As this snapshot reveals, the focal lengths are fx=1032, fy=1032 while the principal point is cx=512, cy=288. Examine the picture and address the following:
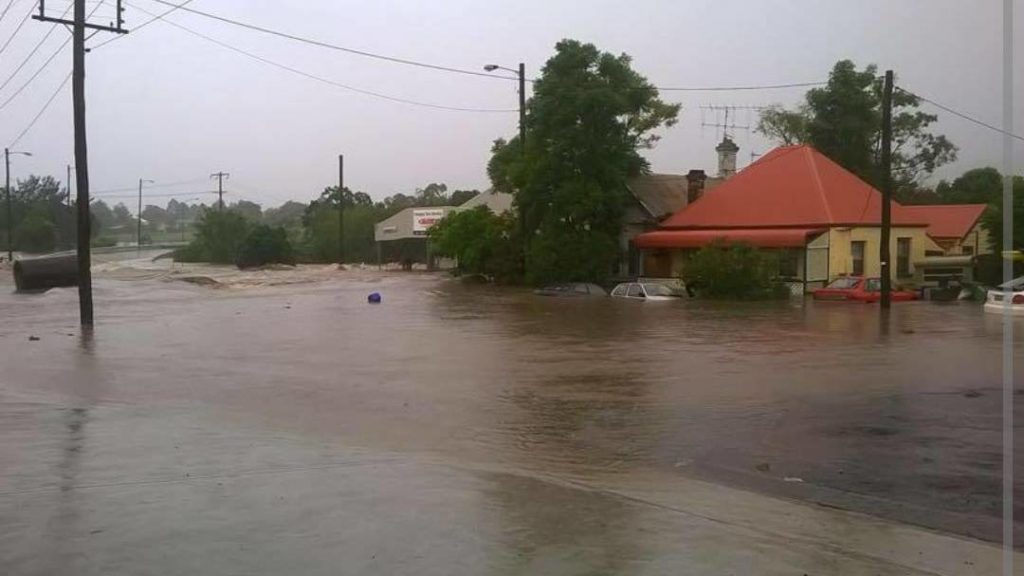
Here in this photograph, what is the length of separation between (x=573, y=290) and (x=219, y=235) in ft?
220

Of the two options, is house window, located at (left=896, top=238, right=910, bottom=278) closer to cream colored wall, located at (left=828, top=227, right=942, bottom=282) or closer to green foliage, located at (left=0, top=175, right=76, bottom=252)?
cream colored wall, located at (left=828, top=227, right=942, bottom=282)

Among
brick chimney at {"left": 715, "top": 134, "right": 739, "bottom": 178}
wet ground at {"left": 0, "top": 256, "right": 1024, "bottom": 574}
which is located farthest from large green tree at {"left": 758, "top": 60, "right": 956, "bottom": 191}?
wet ground at {"left": 0, "top": 256, "right": 1024, "bottom": 574}

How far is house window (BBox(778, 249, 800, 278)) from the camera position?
41.8 meters

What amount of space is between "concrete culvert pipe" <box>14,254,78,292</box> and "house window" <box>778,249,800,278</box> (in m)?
31.9

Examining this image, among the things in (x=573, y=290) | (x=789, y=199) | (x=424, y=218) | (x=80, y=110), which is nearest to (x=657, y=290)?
(x=573, y=290)

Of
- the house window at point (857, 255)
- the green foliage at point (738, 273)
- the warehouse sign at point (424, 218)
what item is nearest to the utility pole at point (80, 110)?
the green foliage at point (738, 273)

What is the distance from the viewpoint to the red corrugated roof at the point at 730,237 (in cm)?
4141

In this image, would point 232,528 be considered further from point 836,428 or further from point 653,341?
point 653,341

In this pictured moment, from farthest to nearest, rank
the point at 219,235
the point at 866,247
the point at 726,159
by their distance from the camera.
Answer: the point at 219,235, the point at 726,159, the point at 866,247

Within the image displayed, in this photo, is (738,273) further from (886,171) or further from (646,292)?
(886,171)

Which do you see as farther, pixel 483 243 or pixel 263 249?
pixel 263 249

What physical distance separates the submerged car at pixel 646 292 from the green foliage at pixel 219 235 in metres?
→ 67.9

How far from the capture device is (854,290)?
37594 millimetres

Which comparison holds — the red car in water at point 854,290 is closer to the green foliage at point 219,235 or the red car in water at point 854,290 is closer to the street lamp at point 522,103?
the street lamp at point 522,103
